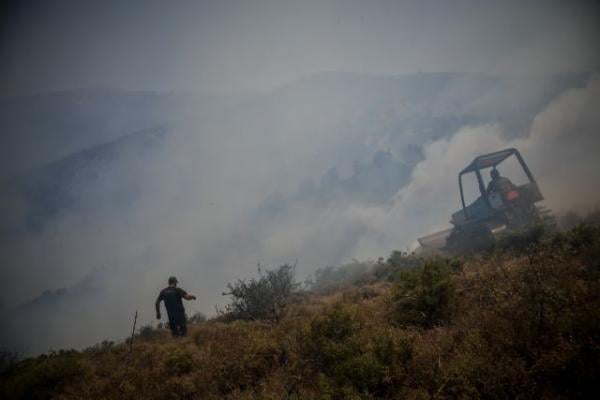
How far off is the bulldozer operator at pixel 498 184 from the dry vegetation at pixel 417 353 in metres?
6.22

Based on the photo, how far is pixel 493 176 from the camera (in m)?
13.1

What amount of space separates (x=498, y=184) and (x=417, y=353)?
12502 mm

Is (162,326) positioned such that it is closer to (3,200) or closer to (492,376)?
(492,376)

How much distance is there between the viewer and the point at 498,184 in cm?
1273

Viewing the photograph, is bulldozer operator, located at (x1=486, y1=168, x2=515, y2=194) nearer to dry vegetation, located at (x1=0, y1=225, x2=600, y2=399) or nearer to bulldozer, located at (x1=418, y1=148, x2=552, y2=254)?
bulldozer, located at (x1=418, y1=148, x2=552, y2=254)

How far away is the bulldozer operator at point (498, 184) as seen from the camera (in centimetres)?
1245

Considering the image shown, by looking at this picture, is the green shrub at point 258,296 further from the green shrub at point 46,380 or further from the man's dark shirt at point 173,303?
the green shrub at point 46,380

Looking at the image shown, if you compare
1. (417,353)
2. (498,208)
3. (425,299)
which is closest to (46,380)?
(417,353)

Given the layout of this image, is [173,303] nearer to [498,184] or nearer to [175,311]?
[175,311]

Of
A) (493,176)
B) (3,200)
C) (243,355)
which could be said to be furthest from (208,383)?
(3,200)

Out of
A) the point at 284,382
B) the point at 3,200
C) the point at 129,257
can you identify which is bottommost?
the point at 284,382

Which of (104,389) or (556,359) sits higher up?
(104,389)

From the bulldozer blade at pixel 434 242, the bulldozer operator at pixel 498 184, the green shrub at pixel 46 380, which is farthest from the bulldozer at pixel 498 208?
the green shrub at pixel 46 380

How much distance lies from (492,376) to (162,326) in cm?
1375
